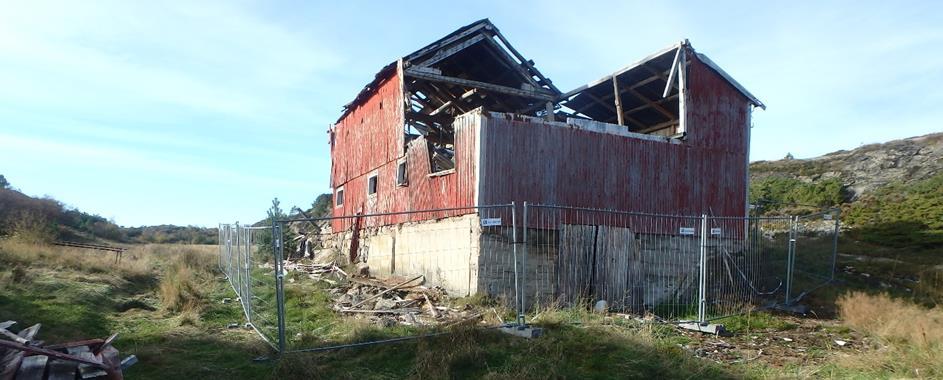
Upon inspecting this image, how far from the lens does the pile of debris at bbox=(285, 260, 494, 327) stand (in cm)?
993

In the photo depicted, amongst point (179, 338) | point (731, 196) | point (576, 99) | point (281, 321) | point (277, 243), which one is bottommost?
point (179, 338)

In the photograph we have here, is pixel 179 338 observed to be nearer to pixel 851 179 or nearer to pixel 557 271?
pixel 557 271

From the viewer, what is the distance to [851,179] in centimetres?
3209

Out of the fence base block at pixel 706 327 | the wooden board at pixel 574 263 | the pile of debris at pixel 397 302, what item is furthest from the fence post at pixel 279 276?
the fence base block at pixel 706 327

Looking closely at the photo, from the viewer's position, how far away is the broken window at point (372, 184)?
1859 cm

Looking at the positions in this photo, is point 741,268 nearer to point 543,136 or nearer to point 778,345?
point 778,345

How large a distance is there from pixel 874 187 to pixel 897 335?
26.0m

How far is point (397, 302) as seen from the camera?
11672mm

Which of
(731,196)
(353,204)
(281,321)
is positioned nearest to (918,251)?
(731,196)

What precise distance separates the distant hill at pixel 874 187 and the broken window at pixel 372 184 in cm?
1454

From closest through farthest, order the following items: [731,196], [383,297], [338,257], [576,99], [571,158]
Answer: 1. [383,297]
2. [571,158]
3. [731,196]
4. [576,99]
5. [338,257]

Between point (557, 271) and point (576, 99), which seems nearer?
point (557, 271)

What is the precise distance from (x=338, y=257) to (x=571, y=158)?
1063 cm

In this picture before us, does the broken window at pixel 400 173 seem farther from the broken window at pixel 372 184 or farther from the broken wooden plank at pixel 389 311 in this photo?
the broken wooden plank at pixel 389 311
